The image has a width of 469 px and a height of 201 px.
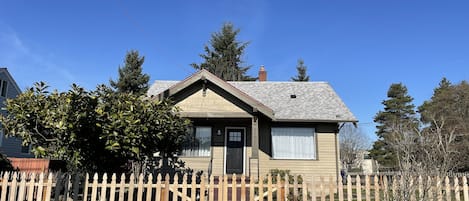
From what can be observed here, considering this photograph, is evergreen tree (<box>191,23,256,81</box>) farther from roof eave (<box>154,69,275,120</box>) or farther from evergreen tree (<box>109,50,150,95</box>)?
roof eave (<box>154,69,275,120</box>)

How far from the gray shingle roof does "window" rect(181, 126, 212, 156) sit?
118 inches

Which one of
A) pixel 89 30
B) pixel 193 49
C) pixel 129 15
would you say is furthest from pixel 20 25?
pixel 193 49

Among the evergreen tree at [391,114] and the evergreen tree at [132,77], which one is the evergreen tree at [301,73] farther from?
the evergreen tree at [132,77]

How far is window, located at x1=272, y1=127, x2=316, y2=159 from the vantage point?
13.8 m

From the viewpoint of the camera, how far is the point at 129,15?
46.5 feet

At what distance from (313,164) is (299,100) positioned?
3517 mm

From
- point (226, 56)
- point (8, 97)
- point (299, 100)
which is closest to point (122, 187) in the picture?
point (299, 100)

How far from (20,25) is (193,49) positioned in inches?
931

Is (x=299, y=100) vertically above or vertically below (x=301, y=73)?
below

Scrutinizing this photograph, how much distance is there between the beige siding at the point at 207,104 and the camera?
41.6 feet

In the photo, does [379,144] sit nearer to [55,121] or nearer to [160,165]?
[160,165]

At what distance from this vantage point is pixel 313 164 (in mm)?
13648

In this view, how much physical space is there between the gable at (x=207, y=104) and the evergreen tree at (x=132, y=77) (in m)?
21.3

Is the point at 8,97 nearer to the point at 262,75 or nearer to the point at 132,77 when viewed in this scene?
the point at 132,77
